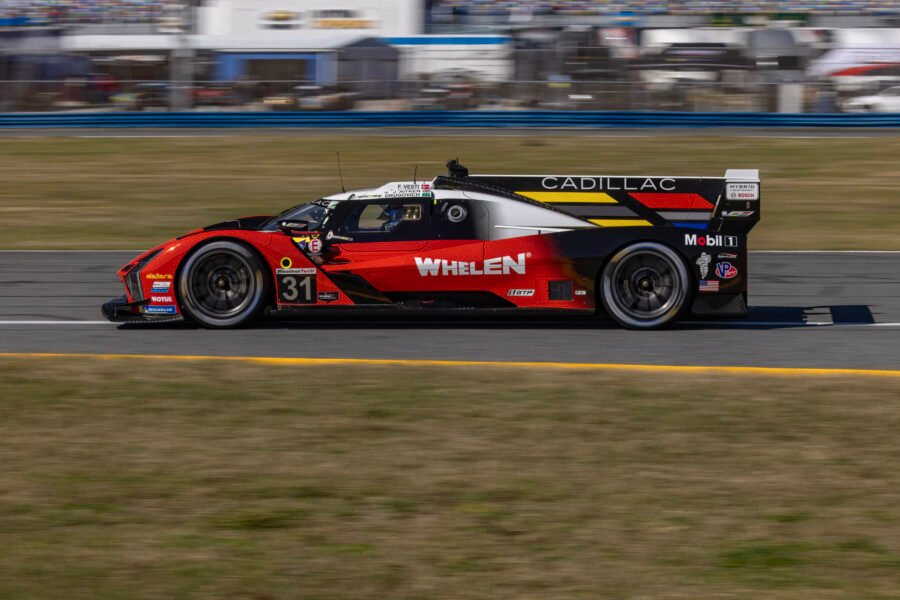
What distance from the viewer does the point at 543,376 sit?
780 centimetres

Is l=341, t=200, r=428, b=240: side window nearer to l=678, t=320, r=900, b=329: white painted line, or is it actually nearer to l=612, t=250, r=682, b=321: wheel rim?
l=612, t=250, r=682, b=321: wheel rim

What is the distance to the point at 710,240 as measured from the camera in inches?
361

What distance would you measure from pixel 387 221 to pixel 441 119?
74.6 ft

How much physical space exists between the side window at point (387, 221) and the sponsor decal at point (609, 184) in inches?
44.4


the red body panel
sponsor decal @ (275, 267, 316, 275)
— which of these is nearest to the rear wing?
the red body panel

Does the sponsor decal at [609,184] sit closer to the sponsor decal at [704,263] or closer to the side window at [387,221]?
the sponsor decal at [704,263]

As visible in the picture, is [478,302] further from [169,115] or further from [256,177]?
[169,115]

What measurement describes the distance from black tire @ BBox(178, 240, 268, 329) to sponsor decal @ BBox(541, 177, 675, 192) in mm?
2459

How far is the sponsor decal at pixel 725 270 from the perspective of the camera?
9.19 m

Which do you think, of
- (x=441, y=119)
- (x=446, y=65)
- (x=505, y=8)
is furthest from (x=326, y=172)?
(x=505, y=8)

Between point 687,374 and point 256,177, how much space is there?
15717 mm

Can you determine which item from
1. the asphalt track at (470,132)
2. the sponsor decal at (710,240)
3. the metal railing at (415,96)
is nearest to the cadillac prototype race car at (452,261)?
the sponsor decal at (710,240)

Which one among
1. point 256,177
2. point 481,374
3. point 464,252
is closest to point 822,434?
point 481,374

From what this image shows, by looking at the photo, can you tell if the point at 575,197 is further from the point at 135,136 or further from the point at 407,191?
the point at 135,136
